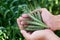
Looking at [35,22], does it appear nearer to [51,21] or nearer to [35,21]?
[35,21]

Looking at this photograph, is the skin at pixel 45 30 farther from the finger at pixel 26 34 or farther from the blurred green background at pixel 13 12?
the blurred green background at pixel 13 12

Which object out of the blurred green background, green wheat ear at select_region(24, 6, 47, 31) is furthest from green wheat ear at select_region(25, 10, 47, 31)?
the blurred green background

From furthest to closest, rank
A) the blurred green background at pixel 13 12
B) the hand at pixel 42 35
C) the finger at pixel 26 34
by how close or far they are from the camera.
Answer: the blurred green background at pixel 13 12, the finger at pixel 26 34, the hand at pixel 42 35

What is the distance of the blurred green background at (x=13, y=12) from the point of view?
2.29 meters

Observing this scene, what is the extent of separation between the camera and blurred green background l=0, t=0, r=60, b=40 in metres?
2.29

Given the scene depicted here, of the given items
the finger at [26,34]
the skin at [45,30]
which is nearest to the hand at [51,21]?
the skin at [45,30]

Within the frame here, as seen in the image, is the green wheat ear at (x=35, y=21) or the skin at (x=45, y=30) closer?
the skin at (x=45, y=30)

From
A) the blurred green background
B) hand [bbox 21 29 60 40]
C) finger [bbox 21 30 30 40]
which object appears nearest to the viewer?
hand [bbox 21 29 60 40]

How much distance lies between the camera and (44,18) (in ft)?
6.91

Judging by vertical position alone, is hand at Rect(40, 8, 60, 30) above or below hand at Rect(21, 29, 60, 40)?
above

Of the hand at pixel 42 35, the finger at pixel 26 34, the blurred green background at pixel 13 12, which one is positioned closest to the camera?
the hand at pixel 42 35

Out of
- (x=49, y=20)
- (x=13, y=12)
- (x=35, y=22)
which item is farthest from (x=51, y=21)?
(x=13, y=12)

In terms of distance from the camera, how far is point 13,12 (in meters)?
2.42

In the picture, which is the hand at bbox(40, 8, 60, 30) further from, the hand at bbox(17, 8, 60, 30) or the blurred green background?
the blurred green background
